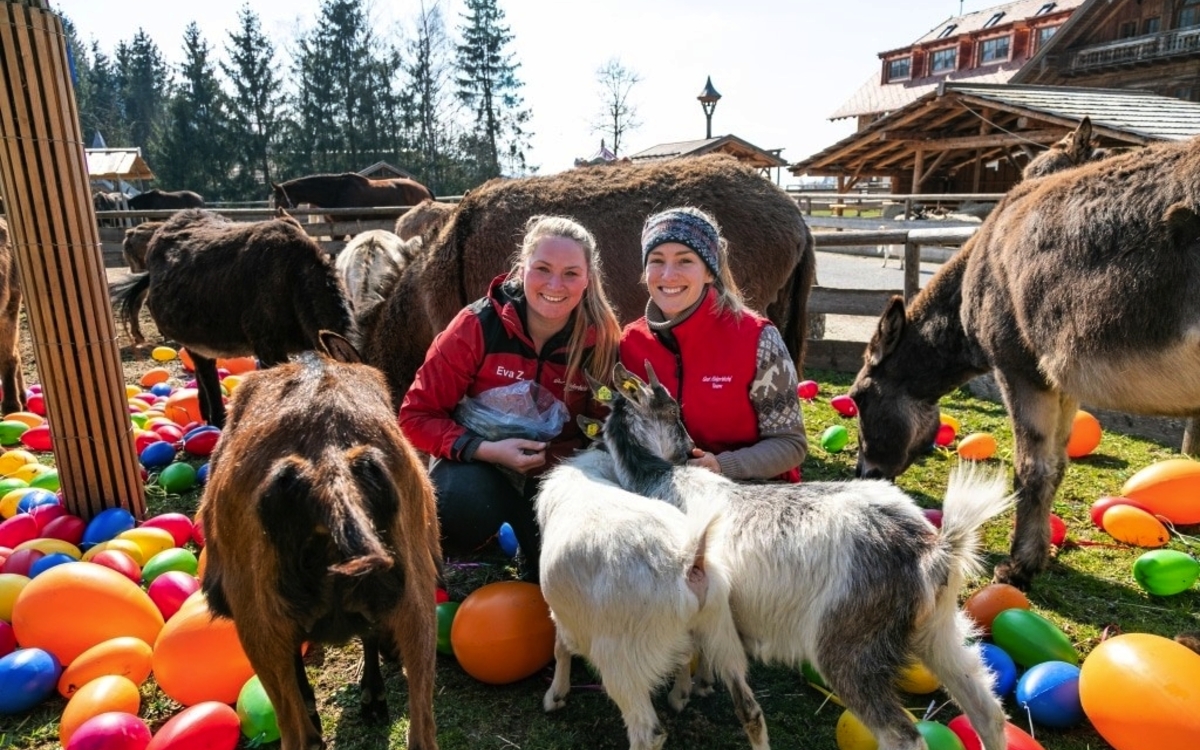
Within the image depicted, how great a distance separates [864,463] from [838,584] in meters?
2.51

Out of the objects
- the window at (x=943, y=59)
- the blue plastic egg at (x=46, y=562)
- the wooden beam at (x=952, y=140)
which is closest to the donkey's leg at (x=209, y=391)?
→ the blue plastic egg at (x=46, y=562)

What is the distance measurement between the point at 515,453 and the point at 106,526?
2.57 metres

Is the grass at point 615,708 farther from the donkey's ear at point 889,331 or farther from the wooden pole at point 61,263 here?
the wooden pole at point 61,263

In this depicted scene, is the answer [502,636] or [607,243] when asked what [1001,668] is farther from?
[607,243]

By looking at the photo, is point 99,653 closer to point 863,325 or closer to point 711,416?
point 711,416

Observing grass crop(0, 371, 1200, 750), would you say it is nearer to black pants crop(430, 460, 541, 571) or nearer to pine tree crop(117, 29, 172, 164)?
black pants crop(430, 460, 541, 571)

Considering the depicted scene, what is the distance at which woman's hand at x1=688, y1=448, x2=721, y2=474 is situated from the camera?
2.66 m

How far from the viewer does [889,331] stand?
4184 millimetres

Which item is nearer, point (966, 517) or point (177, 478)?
point (966, 517)

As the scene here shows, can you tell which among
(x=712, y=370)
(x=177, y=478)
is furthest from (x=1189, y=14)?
(x=177, y=478)

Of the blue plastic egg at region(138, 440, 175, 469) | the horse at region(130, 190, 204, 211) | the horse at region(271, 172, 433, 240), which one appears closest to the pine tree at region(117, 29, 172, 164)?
the horse at region(130, 190, 204, 211)

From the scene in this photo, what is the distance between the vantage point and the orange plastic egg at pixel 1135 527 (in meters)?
3.61

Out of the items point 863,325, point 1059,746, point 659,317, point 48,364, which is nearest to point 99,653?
point 48,364

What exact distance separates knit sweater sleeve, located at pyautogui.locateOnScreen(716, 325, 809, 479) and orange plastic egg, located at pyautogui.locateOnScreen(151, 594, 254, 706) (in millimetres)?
2033
